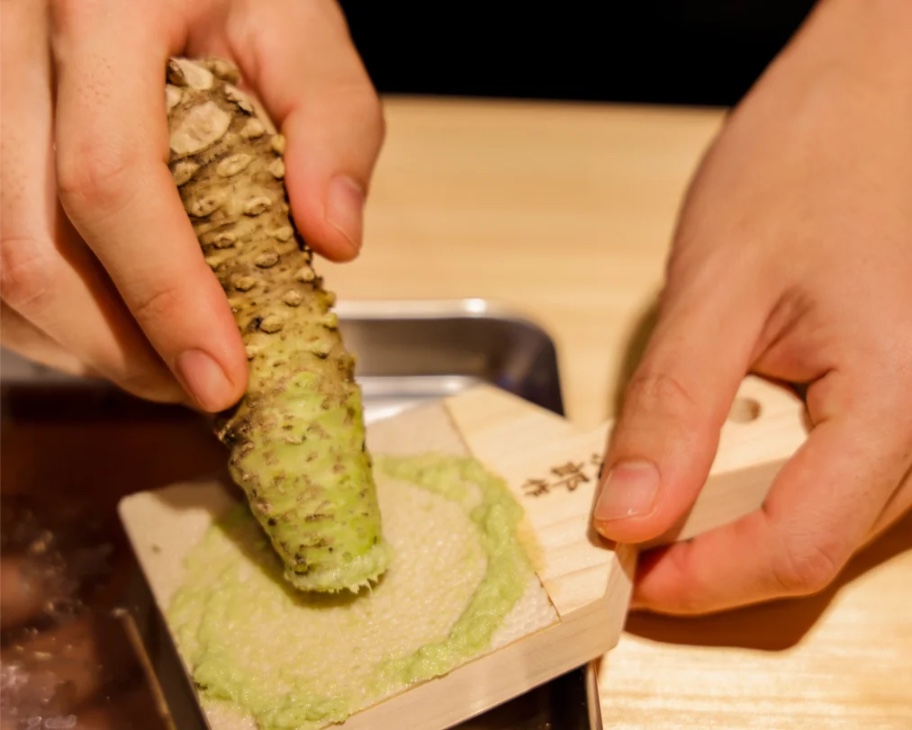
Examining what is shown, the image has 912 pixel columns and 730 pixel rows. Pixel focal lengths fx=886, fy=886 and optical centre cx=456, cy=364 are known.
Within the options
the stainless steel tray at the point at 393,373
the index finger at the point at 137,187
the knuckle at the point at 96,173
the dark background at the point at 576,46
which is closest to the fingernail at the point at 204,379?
the index finger at the point at 137,187

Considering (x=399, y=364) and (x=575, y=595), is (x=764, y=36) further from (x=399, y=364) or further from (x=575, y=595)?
(x=575, y=595)

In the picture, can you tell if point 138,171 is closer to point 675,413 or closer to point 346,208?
point 346,208

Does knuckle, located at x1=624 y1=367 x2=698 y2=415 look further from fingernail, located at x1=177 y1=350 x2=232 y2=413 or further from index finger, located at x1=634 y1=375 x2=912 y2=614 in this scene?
fingernail, located at x1=177 y1=350 x2=232 y2=413

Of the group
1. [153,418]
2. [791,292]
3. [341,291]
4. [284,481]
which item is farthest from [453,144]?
[284,481]

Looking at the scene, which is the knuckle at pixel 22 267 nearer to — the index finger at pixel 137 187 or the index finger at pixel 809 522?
the index finger at pixel 137 187

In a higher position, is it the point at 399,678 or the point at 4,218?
the point at 4,218

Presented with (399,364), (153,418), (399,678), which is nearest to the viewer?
(399,678)

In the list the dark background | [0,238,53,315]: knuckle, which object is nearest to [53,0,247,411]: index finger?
[0,238,53,315]: knuckle

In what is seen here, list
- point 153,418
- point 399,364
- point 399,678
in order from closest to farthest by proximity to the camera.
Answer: point 399,678
point 153,418
point 399,364
